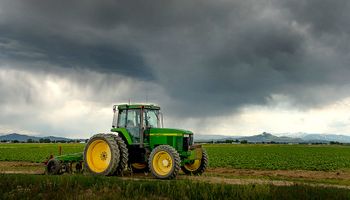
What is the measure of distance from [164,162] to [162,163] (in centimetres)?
13

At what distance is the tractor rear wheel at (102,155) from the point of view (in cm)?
1911

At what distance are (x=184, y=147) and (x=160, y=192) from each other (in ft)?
23.4

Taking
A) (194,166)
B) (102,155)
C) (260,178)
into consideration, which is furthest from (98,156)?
(260,178)

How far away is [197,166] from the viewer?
21.5 metres

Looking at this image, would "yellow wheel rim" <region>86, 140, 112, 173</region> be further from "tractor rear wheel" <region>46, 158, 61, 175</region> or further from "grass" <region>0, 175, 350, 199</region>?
"grass" <region>0, 175, 350, 199</region>

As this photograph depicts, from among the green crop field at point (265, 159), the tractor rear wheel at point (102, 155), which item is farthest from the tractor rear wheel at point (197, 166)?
the green crop field at point (265, 159)

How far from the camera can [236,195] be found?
39.6 feet

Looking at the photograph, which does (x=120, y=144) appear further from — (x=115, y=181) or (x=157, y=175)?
(x=115, y=181)

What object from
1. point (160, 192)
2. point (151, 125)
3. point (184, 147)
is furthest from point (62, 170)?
point (160, 192)

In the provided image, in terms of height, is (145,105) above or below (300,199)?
above

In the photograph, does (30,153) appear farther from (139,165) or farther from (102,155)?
(102,155)

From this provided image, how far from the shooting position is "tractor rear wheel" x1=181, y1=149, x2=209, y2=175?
2135 centimetres

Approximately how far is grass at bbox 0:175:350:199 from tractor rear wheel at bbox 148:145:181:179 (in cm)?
400

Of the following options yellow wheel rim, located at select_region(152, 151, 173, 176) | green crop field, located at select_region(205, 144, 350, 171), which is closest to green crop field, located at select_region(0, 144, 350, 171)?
green crop field, located at select_region(205, 144, 350, 171)
